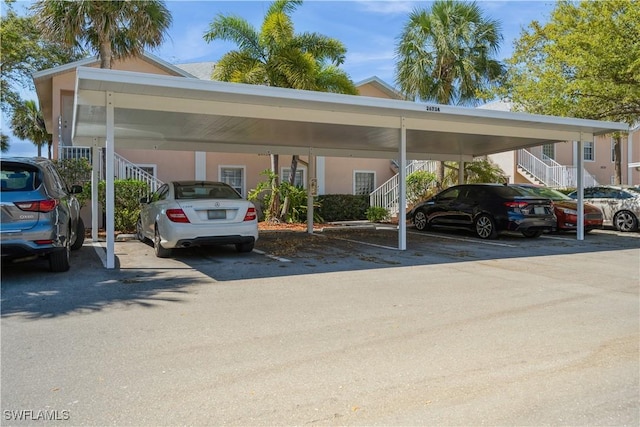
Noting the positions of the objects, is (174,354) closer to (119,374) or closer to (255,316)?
(119,374)

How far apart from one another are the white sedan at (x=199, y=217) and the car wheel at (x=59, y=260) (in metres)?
1.69

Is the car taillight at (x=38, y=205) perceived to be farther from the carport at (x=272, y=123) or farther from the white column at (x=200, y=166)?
the white column at (x=200, y=166)

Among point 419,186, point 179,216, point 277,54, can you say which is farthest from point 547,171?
point 179,216

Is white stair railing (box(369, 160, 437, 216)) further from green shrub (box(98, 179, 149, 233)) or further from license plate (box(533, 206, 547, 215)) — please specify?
green shrub (box(98, 179, 149, 233))

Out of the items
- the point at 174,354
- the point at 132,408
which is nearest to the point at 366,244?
the point at 174,354

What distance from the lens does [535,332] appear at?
4.80 meters

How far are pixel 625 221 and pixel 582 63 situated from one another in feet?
16.5

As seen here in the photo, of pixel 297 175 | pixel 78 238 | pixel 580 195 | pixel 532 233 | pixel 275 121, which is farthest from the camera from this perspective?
pixel 297 175

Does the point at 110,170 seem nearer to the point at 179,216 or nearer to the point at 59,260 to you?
the point at 179,216

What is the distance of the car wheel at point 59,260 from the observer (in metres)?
7.08

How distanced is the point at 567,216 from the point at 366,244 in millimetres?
6593

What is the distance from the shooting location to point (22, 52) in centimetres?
1911

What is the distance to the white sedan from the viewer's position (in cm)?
836

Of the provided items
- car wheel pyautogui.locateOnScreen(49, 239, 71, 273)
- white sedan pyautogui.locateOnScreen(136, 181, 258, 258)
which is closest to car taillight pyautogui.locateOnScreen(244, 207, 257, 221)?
white sedan pyautogui.locateOnScreen(136, 181, 258, 258)
